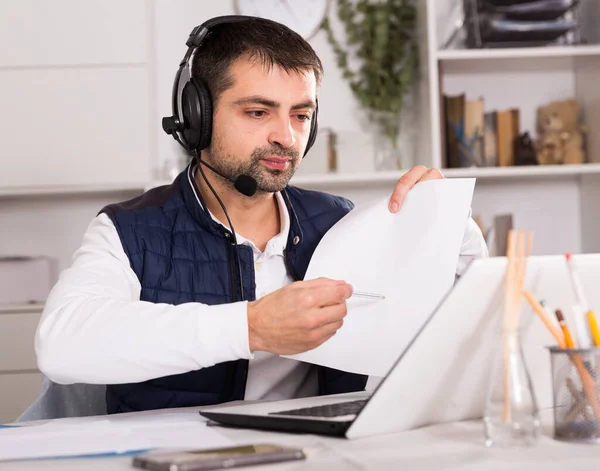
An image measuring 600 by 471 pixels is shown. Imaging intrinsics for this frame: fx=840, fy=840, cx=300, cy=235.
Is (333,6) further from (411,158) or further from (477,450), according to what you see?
(477,450)

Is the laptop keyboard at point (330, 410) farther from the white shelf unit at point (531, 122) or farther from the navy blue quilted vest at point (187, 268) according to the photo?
the white shelf unit at point (531, 122)

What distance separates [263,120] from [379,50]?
1.46 metres

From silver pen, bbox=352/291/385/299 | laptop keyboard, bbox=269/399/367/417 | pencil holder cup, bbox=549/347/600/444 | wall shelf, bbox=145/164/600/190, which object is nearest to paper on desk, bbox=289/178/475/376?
silver pen, bbox=352/291/385/299

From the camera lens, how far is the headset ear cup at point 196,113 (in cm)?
156

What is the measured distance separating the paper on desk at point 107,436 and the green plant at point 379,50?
201cm

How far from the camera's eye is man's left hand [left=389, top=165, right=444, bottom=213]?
52.5 inches

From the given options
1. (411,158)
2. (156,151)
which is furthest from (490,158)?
(156,151)

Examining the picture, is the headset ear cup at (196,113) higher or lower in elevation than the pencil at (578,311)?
higher

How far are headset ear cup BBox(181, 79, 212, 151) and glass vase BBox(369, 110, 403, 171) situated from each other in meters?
1.40

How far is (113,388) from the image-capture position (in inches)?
58.0

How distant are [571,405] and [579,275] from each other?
0.16 meters

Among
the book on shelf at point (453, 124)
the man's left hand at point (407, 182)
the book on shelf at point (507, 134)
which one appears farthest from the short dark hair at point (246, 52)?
the book on shelf at point (507, 134)

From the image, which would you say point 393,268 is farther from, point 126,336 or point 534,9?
point 534,9

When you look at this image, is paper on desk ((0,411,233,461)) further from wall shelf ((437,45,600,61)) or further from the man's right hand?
wall shelf ((437,45,600,61))
